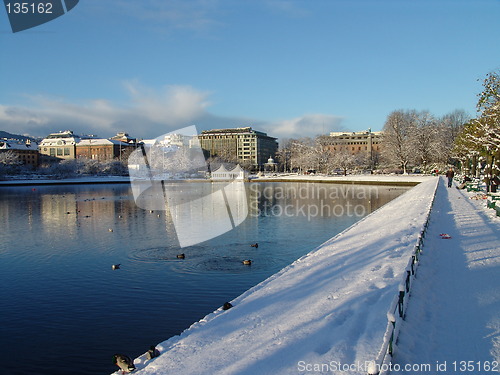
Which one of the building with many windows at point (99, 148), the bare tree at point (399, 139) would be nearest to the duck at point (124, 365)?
the bare tree at point (399, 139)

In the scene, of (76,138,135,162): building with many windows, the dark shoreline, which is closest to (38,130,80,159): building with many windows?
(76,138,135,162): building with many windows

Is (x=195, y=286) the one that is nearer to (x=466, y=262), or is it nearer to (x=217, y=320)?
(x=217, y=320)

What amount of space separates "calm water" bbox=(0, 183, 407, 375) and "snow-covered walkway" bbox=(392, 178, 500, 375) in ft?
18.2

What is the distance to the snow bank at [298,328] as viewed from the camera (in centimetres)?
673

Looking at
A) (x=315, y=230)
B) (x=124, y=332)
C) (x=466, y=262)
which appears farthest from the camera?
(x=315, y=230)

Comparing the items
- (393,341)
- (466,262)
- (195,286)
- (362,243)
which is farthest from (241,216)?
(393,341)

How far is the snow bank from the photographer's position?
6727 millimetres

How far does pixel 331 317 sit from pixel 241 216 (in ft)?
77.4

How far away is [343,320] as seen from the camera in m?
8.32

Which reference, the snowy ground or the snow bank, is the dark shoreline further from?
the snow bank

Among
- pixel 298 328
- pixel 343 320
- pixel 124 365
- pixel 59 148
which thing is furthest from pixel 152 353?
pixel 59 148

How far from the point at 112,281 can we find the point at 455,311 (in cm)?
1130

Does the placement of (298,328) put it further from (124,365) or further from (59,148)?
(59,148)

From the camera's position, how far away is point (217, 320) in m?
8.98
